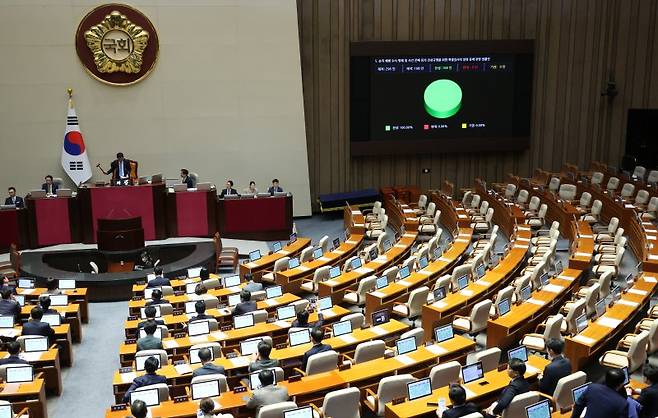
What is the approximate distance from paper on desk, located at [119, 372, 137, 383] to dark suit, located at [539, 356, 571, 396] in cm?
441

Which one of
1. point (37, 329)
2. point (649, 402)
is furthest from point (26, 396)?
point (649, 402)

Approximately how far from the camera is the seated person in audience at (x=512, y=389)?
6656 millimetres

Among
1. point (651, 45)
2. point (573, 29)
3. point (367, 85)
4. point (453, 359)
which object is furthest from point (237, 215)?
point (651, 45)

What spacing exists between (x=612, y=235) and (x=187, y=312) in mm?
8863

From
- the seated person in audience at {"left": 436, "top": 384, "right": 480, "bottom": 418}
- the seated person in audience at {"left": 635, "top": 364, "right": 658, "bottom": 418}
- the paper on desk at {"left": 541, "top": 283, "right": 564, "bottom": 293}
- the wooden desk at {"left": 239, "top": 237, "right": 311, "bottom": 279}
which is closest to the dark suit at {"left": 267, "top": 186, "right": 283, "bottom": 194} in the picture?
the wooden desk at {"left": 239, "top": 237, "right": 311, "bottom": 279}

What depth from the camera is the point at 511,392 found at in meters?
6.69

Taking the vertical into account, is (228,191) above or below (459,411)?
above

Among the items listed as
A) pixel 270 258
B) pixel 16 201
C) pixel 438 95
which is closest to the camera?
pixel 270 258

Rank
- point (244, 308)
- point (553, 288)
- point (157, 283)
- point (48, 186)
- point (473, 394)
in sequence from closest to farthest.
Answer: point (473, 394) < point (244, 308) < point (553, 288) < point (157, 283) < point (48, 186)

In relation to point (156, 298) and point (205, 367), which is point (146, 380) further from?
point (156, 298)

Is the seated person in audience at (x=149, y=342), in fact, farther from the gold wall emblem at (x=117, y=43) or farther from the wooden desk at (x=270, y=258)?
the gold wall emblem at (x=117, y=43)

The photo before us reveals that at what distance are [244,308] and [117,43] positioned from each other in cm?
955

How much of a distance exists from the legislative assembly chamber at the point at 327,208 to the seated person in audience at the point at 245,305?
34mm

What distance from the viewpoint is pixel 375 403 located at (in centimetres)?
757
